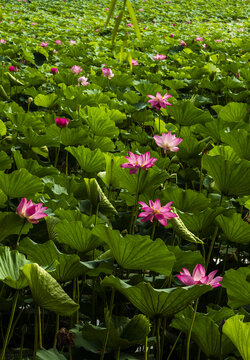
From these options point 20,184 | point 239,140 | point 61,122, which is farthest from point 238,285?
point 61,122

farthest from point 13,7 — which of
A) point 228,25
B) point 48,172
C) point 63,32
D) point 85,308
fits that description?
point 85,308

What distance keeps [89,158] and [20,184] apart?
0.34 meters

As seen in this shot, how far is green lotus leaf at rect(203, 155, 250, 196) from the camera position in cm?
124

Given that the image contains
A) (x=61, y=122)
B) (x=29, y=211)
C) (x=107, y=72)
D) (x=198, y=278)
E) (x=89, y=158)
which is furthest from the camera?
(x=107, y=72)

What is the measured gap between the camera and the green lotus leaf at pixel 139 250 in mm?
887

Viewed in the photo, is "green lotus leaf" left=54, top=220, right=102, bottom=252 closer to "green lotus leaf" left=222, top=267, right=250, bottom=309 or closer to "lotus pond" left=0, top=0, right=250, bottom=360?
"lotus pond" left=0, top=0, right=250, bottom=360

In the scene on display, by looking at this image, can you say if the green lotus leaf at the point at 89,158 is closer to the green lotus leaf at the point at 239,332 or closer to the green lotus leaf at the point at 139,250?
the green lotus leaf at the point at 139,250

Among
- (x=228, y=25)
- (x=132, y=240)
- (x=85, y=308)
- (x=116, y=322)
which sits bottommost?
(x=228, y=25)

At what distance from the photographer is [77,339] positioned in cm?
91

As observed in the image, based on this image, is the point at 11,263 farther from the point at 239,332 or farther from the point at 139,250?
the point at 239,332

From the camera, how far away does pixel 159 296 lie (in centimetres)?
81

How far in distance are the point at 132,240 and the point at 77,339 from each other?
22cm

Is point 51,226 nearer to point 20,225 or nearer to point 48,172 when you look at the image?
point 20,225

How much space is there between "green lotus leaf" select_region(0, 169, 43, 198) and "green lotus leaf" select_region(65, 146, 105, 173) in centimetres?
28
